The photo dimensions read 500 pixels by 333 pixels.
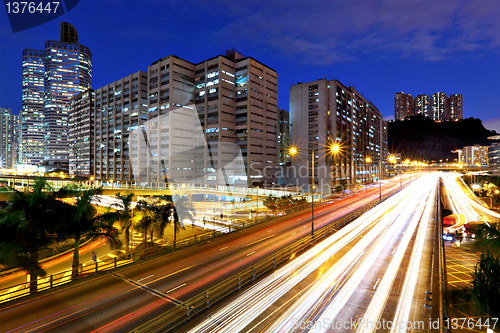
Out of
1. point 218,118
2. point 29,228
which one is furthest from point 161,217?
point 218,118

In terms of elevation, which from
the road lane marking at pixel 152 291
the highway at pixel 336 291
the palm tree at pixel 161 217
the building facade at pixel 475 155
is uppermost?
the building facade at pixel 475 155

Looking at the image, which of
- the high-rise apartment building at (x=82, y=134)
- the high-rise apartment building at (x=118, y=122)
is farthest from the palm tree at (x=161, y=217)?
the high-rise apartment building at (x=82, y=134)

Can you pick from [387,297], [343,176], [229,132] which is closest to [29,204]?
[387,297]

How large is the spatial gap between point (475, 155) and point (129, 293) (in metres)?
223

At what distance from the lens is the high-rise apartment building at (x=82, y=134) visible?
410 ft

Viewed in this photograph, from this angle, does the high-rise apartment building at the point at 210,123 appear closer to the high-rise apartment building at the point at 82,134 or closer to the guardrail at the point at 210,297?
the high-rise apartment building at the point at 82,134

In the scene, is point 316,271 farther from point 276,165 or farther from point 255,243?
point 276,165

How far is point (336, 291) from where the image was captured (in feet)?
43.9

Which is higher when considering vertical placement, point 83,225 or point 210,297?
point 83,225

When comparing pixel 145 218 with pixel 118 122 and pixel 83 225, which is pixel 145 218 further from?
pixel 118 122

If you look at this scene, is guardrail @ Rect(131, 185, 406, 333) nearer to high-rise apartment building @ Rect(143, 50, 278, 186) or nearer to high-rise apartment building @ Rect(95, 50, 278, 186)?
high-rise apartment building @ Rect(143, 50, 278, 186)

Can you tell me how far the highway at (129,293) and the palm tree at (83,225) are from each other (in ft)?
6.84

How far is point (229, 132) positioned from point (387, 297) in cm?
7217

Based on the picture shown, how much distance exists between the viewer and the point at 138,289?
13.4 metres
